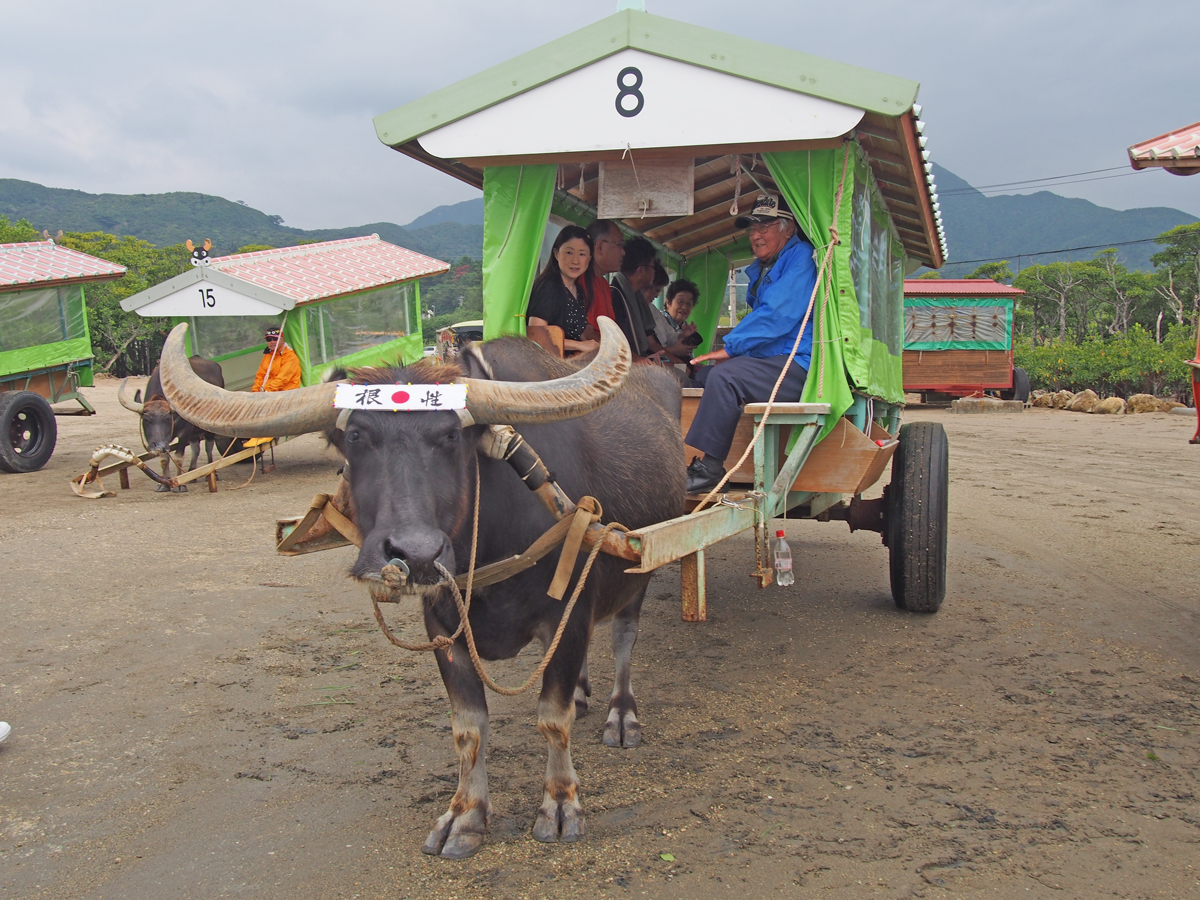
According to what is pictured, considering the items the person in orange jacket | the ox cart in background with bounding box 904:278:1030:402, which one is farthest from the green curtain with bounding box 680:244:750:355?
the ox cart in background with bounding box 904:278:1030:402

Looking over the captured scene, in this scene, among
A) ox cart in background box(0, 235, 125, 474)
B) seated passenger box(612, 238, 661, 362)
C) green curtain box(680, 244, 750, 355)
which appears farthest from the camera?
ox cart in background box(0, 235, 125, 474)

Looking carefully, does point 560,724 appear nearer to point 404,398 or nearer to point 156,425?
point 404,398

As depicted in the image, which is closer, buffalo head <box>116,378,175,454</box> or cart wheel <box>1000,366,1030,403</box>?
buffalo head <box>116,378,175,454</box>

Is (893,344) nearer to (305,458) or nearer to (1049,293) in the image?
(305,458)

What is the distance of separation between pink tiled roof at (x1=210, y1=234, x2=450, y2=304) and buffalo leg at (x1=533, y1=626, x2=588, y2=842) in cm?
841

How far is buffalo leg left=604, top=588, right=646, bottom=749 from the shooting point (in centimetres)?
343

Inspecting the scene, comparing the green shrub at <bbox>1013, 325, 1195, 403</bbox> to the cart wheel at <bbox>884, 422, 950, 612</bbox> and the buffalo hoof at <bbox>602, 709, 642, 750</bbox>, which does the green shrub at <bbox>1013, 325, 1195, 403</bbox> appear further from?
the buffalo hoof at <bbox>602, 709, 642, 750</bbox>

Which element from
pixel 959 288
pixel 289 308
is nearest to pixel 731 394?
pixel 289 308

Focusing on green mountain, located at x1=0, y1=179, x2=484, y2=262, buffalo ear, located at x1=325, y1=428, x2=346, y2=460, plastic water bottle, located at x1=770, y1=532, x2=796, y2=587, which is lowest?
plastic water bottle, located at x1=770, y1=532, x2=796, y2=587

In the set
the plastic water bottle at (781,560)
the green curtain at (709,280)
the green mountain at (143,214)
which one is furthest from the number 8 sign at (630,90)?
the green mountain at (143,214)

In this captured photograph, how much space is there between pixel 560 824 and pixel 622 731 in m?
0.78

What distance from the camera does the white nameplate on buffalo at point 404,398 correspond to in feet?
7.27

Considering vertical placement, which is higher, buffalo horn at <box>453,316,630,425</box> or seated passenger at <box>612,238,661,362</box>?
seated passenger at <box>612,238,661,362</box>

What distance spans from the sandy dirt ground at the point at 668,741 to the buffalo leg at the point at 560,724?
11 cm
